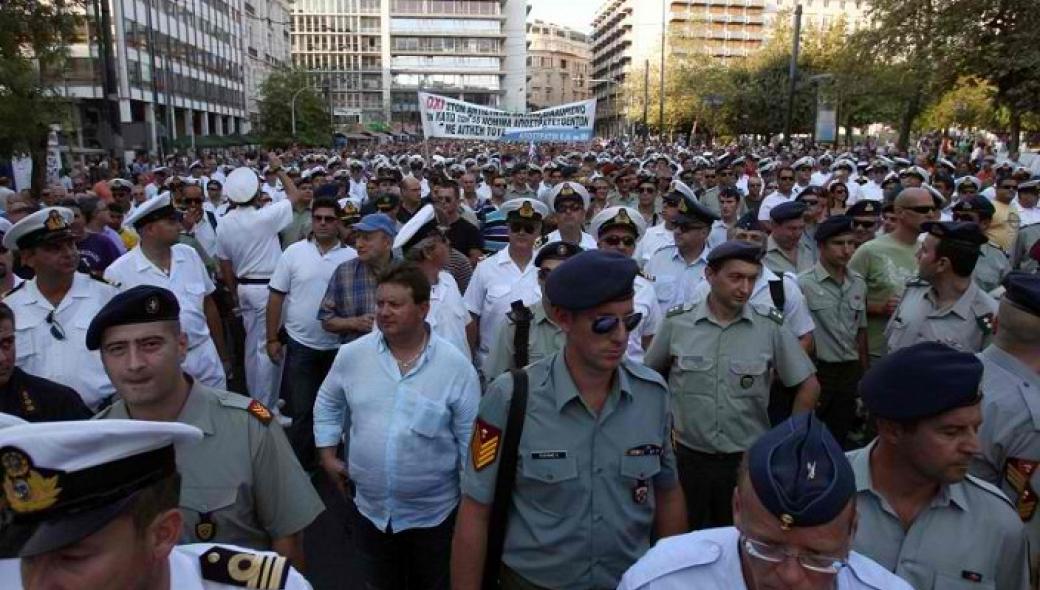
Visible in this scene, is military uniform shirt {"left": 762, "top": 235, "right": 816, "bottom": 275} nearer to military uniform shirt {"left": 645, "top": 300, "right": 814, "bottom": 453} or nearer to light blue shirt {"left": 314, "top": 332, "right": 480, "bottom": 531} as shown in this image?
military uniform shirt {"left": 645, "top": 300, "right": 814, "bottom": 453}

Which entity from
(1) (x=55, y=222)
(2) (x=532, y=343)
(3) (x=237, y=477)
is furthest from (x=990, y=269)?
(1) (x=55, y=222)

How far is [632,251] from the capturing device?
572 cm

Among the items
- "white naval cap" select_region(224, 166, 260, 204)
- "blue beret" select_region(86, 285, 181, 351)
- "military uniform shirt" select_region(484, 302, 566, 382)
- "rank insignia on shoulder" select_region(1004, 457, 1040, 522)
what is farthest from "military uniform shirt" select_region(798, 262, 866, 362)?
"white naval cap" select_region(224, 166, 260, 204)

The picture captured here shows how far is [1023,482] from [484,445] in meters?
1.98

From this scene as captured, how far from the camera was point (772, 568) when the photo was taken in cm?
177

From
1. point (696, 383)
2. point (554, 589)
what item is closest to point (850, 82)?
point (696, 383)

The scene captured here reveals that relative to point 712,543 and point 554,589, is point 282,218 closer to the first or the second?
point 554,589

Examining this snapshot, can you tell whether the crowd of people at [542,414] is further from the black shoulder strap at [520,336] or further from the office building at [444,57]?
the office building at [444,57]

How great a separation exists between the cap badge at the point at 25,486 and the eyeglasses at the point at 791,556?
1480 millimetres

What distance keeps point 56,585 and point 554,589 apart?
157 centimetres

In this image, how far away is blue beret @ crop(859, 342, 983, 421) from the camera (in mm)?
2396

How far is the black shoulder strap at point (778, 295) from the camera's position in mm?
4699

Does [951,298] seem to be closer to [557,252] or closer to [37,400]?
[557,252]

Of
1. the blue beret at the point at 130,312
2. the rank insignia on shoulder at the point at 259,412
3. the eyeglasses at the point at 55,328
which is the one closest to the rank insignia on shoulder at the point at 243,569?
the rank insignia on shoulder at the point at 259,412
